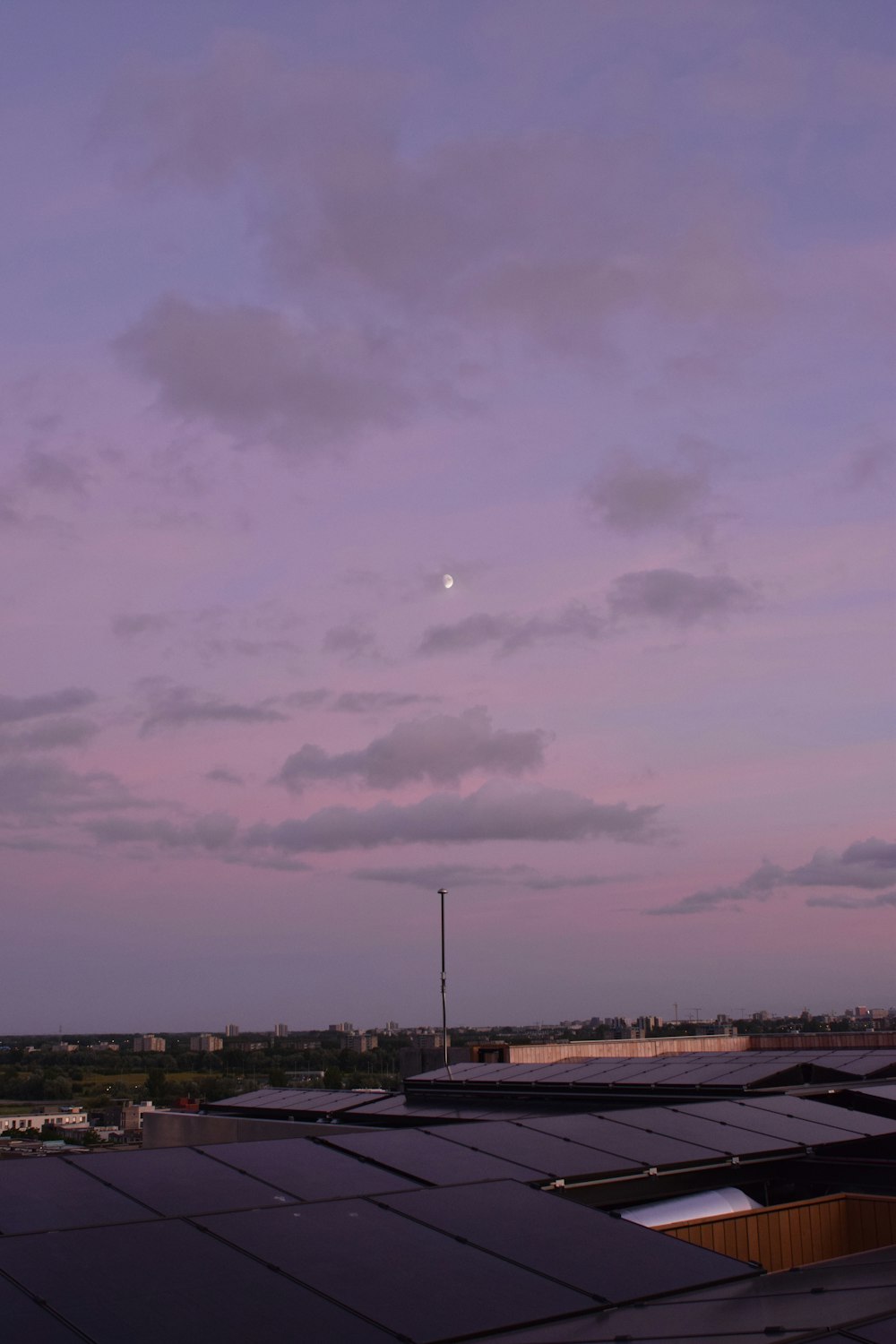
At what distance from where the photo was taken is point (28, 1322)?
8375 mm

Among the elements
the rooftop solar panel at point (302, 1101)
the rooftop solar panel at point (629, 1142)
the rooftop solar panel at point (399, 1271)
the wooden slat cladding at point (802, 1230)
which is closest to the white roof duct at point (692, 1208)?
the wooden slat cladding at point (802, 1230)

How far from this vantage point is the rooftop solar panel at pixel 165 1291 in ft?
28.2

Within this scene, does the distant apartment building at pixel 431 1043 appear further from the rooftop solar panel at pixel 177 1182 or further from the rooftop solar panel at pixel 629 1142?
the rooftop solar panel at pixel 177 1182

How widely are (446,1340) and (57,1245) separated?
3.28m

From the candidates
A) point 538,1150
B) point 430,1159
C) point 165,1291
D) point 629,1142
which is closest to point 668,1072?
point 629,1142

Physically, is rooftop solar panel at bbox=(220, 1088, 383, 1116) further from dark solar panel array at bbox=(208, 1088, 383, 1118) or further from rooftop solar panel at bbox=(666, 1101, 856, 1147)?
A: rooftop solar panel at bbox=(666, 1101, 856, 1147)

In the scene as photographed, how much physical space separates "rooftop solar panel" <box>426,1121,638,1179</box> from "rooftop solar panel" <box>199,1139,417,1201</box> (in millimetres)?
1898

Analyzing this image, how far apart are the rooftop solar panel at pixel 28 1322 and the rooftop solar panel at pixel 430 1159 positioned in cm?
512

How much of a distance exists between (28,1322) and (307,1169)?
486 cm

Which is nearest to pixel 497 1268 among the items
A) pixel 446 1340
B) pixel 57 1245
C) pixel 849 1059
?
pixel 446 1340

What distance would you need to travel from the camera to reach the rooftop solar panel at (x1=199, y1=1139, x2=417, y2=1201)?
12.3 m

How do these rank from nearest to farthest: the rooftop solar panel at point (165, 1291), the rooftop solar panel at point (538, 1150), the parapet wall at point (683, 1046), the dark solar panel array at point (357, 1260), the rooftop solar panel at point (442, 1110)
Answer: the rooftop solar panel at point (165, 1291) < the dark solar panel array at point (357, 1260) < the rooftop solar panel at point (538, 1150) < the rooftop solar panel at point (442, 1110) < the parapet wall at point (683, 1046)

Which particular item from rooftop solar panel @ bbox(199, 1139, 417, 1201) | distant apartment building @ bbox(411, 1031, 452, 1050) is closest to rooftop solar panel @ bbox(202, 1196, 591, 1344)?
rooftop solar panel @ bbox(199, 1139, 417, 1201)

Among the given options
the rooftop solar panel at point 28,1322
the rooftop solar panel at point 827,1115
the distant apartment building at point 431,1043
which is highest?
the rooftop solar panel at point 28,1322
